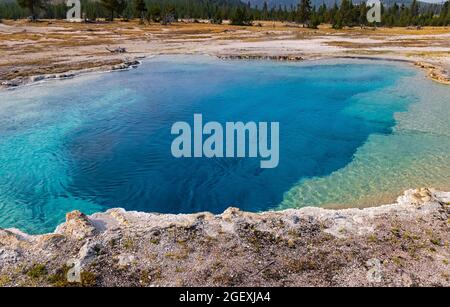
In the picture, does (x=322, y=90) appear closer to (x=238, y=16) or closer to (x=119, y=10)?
(x=238, y=16)

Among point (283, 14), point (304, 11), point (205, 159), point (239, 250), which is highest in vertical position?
point (283, 14)

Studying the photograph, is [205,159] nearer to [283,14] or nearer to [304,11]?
[304,11]

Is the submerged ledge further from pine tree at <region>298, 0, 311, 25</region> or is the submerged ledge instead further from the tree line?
pine tree at <region>298, 0, 311, 25</region>

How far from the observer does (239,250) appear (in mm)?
11109

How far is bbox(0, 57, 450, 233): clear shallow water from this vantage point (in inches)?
661

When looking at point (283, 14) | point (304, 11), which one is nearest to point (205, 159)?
point (304, 11)

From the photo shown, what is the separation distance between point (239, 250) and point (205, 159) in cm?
1013

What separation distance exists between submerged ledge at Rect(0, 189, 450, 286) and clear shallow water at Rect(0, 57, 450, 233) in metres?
3.01

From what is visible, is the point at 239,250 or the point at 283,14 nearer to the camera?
the point at 239,250

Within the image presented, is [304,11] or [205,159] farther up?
[304,11]

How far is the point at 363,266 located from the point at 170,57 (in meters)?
50.7

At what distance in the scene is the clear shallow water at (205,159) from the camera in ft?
55.1

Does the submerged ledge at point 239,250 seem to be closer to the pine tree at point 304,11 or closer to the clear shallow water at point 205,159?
the clear shallow water at point 205,159

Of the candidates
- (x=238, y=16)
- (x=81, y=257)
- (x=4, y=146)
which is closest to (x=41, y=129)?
(x=4, y=146)
